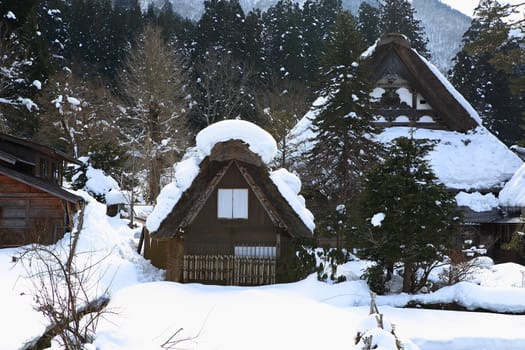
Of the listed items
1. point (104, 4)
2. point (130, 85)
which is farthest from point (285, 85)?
point (104, 4)

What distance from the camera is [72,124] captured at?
2945 centimetres

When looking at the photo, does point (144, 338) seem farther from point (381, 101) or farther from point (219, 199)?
point (381, 101)

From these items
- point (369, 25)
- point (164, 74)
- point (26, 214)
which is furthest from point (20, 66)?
point (369, 25)

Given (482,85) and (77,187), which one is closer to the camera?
(77,187)

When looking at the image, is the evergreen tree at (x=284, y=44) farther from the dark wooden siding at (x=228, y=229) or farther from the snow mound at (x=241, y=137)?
the dark wooden siding at (x=228, y=229)

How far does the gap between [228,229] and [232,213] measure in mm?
527

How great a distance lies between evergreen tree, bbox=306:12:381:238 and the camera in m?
18.0

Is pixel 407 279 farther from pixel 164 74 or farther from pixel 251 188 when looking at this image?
pixel 164 74

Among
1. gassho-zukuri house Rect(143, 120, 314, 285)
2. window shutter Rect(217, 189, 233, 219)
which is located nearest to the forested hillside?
gassho-zukuri house Rect(143, 120, 314, 285)

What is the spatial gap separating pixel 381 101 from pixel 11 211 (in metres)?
18.6

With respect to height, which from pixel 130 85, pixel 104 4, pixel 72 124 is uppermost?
pixel 104 4

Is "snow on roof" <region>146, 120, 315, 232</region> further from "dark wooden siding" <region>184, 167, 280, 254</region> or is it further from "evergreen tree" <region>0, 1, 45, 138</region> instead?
"evergreen tree" <region>0, 1, 45, 138</region>

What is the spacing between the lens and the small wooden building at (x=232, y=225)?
1390 cm

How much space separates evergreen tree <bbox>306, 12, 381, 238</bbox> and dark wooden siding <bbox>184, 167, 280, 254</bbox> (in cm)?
428
